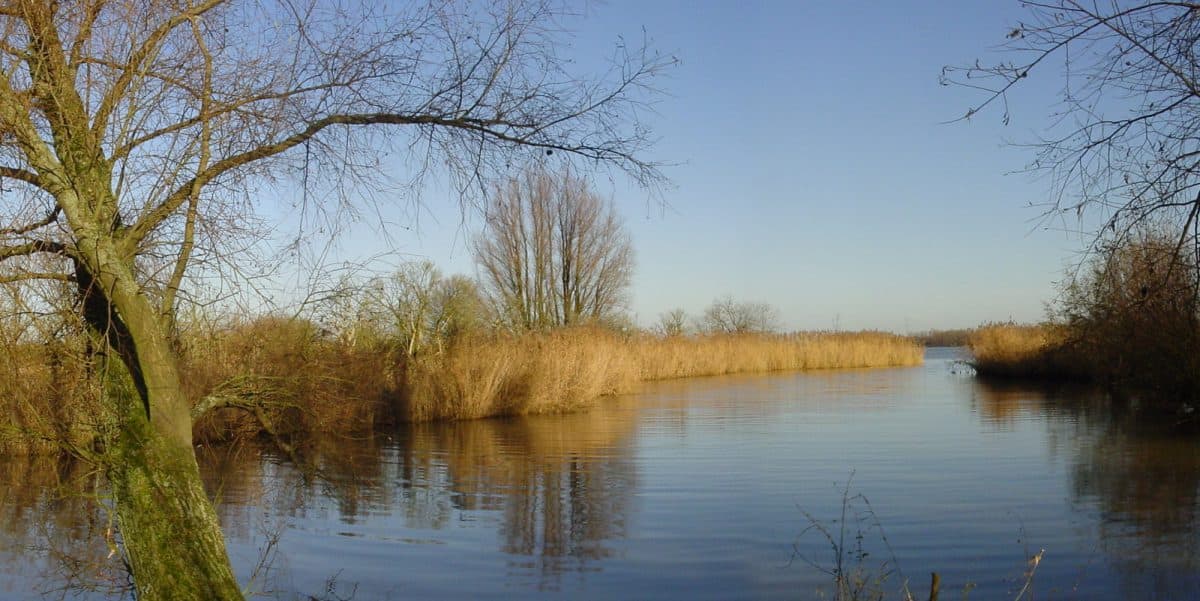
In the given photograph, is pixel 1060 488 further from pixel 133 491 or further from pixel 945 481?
pixel 133 491

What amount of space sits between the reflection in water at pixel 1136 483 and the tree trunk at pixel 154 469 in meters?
5.85

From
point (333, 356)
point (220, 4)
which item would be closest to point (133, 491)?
point (220, 4)

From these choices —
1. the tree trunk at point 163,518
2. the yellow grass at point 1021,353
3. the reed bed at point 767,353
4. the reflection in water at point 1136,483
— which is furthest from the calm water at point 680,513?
A: the reed bed at point 767,353

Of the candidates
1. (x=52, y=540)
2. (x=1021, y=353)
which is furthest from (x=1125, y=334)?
(x=1021, y=353)

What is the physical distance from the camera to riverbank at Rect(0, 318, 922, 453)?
15.5ft

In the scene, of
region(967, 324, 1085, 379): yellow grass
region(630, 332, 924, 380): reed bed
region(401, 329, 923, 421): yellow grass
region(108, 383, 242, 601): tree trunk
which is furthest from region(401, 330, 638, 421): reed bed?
region(108, 383, 242, 601): tree trunk

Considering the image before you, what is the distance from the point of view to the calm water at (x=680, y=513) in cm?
691

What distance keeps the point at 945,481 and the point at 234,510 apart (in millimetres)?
7969

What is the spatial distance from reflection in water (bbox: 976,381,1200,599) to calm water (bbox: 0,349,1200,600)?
4 centimetres

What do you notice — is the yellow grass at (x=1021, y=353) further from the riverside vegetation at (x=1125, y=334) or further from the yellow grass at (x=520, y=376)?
the yellow grass at (x=520, y=376)

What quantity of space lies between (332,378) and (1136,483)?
9.13 m

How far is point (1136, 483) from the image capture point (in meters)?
10.6

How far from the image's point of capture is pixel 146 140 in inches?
160

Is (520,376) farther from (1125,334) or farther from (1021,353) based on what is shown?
(1021,353)
